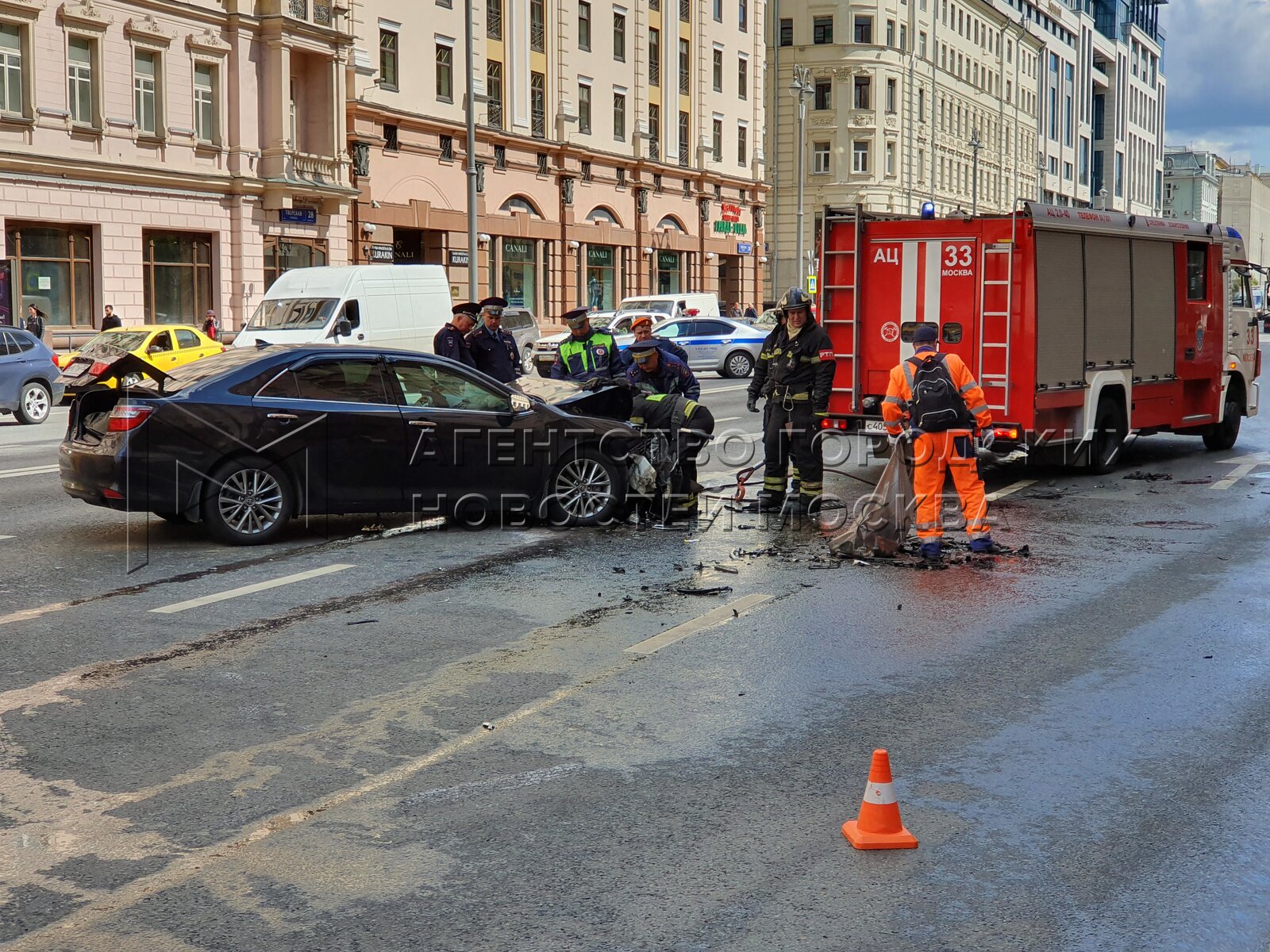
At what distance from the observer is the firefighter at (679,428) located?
11.5 m

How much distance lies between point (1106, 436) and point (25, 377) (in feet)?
52.1

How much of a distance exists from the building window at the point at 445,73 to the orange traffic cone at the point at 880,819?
40.0m

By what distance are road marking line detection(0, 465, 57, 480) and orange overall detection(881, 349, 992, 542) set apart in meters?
8.62

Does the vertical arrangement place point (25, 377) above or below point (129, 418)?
above

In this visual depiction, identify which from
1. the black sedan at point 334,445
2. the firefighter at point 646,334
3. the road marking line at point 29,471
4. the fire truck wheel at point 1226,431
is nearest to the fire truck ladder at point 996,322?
the firefighter at point 646,334

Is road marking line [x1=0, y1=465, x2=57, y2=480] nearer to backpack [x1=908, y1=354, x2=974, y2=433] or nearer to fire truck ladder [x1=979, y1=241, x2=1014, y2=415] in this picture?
backpack [x1=908, y1=354, x2=974, y2=433]

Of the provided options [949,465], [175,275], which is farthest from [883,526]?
[175,275]

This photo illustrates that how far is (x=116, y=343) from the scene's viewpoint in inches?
982

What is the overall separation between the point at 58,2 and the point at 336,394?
80.8 ft

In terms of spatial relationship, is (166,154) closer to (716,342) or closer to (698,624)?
(716,342)

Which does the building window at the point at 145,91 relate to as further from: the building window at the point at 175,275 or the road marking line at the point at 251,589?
the road marking line at the point at 251,589

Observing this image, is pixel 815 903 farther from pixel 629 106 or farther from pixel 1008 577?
pixel 629 106

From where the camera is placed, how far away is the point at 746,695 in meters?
6.30

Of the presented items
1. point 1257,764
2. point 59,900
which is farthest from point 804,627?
point 59,900
